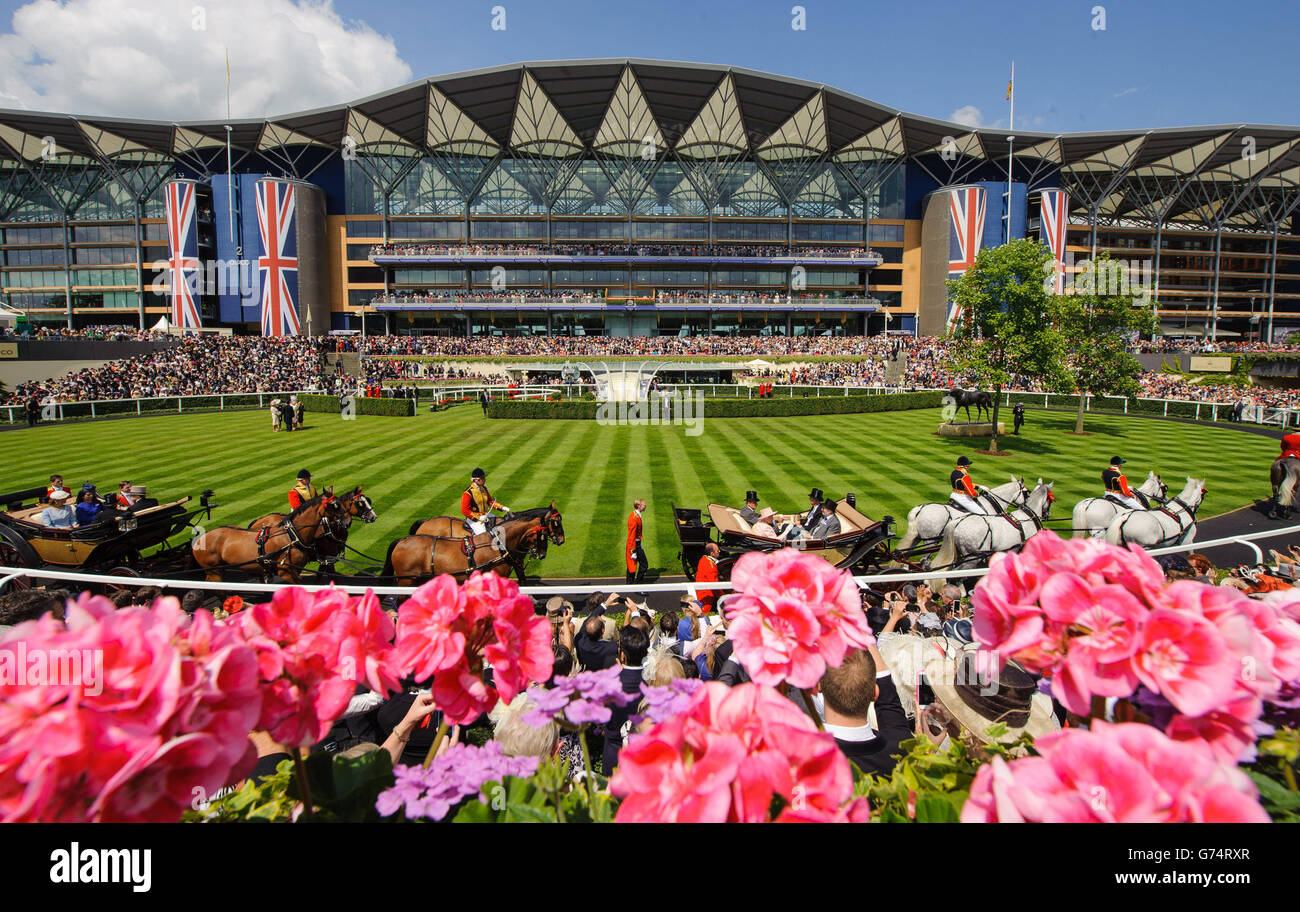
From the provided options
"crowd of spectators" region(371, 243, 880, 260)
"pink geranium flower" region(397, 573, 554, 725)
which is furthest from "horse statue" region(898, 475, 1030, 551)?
"crowd of spectators" region(371, 243, 880, 260)

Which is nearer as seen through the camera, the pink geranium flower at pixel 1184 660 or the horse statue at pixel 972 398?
the pink geranium flower at pixel 1184 660

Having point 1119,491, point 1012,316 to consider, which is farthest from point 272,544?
point 1012,316

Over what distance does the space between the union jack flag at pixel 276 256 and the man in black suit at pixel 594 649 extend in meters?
70.1

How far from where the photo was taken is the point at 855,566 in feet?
33.4

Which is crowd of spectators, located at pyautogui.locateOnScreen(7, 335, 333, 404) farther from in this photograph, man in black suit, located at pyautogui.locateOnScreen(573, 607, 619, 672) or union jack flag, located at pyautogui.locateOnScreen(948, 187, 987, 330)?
union jack flag, located at pyautogui.locateOnScreen(948, 187, 987, 330)

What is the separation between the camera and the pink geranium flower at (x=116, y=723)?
107cm

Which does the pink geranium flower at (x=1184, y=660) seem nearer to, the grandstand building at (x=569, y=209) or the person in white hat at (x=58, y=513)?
the person in white hat at (x=58, y=513)

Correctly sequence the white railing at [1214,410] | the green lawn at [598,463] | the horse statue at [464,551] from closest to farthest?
the horse statue at [464,551] → the green lawn at [598,463] → the white railing at [1214,410]

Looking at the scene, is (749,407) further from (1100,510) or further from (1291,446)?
(1100,510)

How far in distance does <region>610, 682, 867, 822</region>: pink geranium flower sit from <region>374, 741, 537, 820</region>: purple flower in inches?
19.6

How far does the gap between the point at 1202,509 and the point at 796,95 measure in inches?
2227

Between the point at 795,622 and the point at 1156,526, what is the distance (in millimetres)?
11295

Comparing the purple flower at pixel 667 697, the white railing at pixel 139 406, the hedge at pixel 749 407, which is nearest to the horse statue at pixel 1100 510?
the purple flower at pixel 667 697
